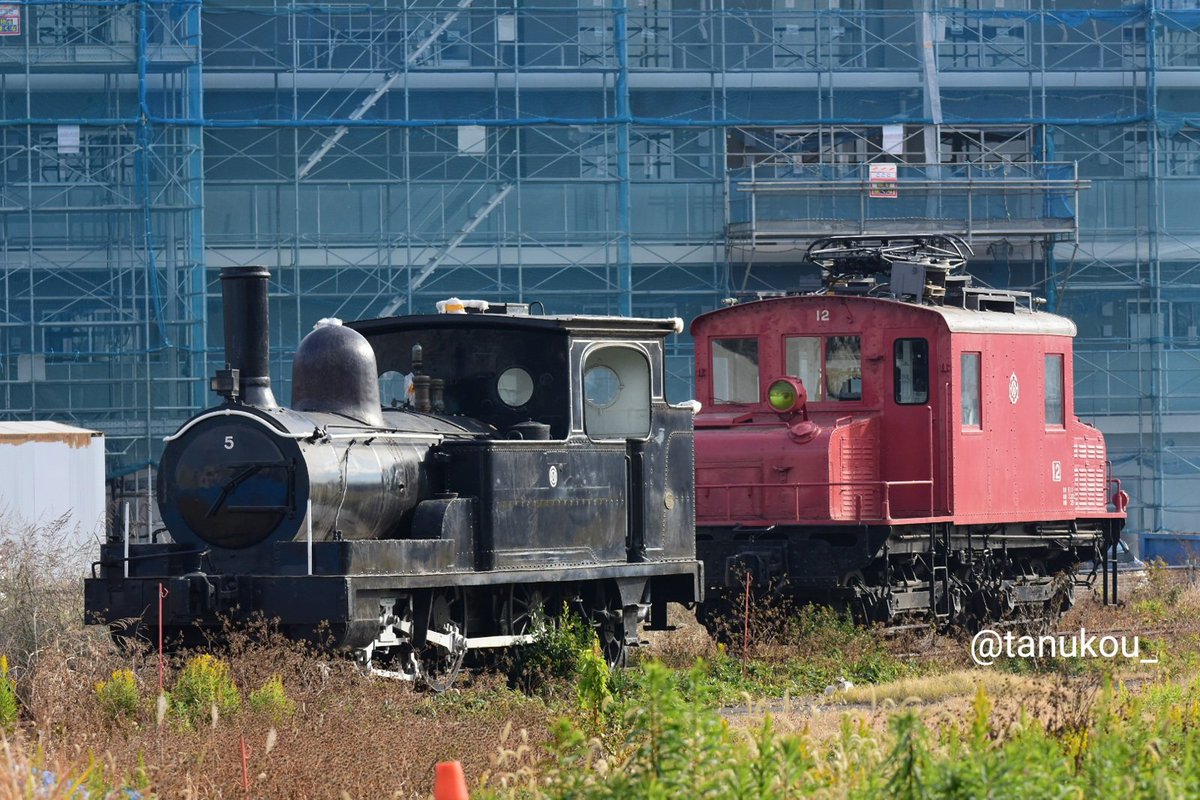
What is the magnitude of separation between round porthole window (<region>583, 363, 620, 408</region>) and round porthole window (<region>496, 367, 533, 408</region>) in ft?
1.48

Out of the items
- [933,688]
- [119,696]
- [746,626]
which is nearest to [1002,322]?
[746,626]

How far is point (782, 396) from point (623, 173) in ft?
58.2

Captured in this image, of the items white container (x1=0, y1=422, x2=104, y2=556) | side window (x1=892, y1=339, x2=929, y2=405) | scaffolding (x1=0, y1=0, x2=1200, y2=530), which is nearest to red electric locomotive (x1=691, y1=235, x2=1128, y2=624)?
side window (x1=892, y1=339, x2=929, y2=405)

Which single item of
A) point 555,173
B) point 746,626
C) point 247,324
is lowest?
point 746,626

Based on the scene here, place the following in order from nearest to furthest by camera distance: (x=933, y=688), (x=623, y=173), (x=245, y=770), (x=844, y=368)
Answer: (x=245, y=770), (x=933, y=688), (x=844, y=368), (x=623, y=173)

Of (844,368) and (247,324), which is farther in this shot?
(844,368)

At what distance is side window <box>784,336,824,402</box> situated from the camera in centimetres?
2005

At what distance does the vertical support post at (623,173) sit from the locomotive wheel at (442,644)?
2157 cm

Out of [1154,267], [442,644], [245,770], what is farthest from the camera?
[1154,267]

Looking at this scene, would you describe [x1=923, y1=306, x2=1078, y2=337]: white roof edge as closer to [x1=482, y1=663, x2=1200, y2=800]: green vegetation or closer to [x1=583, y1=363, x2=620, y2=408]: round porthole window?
[x1=583, y1=363, x2=620, y2=408]: round porthole window

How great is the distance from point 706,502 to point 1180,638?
191 inches

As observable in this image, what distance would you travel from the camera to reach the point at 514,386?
15312 millimetres

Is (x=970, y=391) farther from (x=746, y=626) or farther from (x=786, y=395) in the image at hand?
(x=746, y=626)

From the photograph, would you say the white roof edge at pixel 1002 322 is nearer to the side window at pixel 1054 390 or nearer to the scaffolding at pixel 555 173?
the side window at pixel 1054 390
